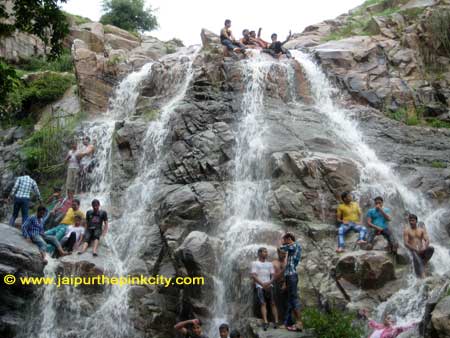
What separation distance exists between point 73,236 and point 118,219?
1986 mm

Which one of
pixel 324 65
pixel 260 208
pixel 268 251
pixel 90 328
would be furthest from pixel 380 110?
pixel 90 328

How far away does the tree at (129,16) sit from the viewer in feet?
111

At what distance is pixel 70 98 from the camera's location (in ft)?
72.3

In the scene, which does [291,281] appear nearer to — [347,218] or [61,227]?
[347,218]

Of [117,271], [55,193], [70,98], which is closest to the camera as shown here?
[117,271]

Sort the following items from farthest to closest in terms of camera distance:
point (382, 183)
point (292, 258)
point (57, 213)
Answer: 1. point (57, 213)
2. point (382, 183)
3. point (292, 258)

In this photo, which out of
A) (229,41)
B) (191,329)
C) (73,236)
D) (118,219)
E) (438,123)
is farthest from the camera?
(229,41)

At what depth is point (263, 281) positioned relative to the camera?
408 inches

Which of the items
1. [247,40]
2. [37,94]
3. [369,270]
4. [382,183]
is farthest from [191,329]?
[37,94]

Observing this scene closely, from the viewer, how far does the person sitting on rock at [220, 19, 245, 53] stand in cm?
1995

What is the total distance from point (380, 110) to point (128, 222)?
10273mm

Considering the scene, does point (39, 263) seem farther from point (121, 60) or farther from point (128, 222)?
point (121, 60)

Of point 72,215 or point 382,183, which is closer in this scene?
point 72,215

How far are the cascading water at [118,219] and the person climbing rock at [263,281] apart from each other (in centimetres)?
300
